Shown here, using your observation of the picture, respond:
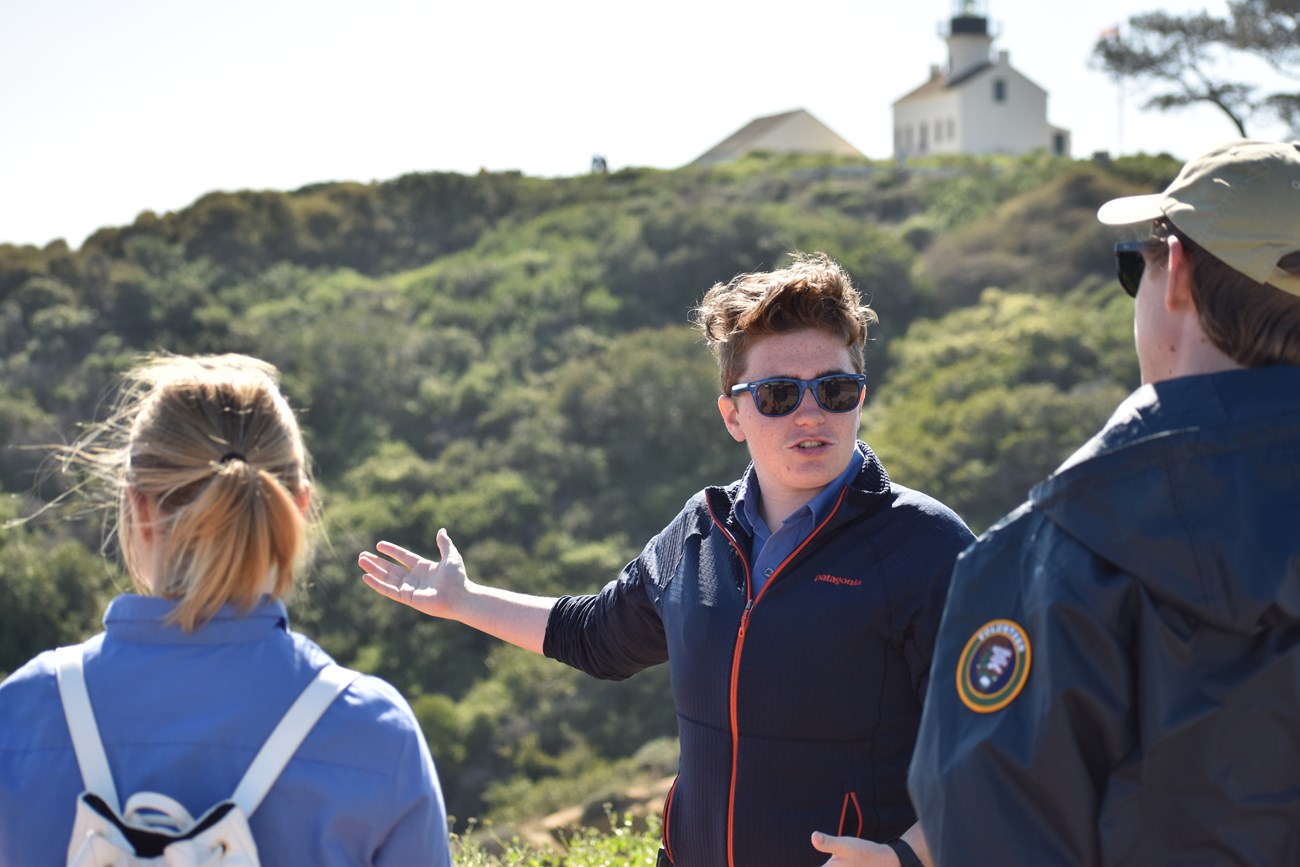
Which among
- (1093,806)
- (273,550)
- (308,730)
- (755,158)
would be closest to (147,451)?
(273,550)

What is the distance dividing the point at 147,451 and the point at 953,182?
134 feet

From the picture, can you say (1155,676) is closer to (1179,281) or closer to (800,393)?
(1179,281)

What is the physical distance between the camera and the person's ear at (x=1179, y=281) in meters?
1.65

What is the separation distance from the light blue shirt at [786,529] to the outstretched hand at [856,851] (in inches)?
20.6

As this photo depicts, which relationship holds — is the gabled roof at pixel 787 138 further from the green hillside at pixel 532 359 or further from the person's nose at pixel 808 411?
the person's nose at pixel 808 411

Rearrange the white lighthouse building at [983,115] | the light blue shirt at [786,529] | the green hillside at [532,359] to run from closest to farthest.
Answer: the light blue shirt at [786,529] → the green hillside at [532,359] → the white lighthouse building at [983,115]

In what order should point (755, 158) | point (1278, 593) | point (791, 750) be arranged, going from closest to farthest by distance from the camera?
point (1278, 593), point (791, 750), point (755, 158)

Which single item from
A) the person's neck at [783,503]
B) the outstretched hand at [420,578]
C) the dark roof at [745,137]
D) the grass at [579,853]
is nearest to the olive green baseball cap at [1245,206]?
the person's neck at [783,503]

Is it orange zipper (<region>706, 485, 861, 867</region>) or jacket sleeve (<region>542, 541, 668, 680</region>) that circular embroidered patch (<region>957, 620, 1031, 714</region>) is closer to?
orange zipper (<region>706, 485, 861, 867</region>)

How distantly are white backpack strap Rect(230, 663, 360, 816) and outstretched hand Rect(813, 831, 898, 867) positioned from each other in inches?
32.5

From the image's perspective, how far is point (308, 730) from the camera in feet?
5.41

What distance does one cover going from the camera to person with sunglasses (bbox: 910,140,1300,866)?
4.95 feet

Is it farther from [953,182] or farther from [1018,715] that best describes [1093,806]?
[953,182]

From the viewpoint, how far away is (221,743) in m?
1.63
